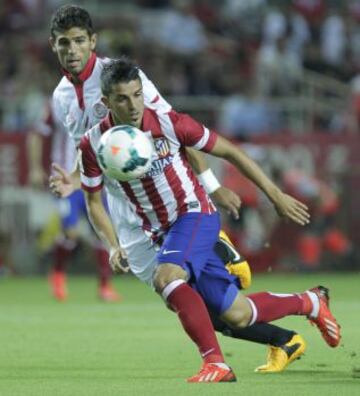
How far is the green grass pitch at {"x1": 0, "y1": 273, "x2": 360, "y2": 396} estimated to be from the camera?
771cm

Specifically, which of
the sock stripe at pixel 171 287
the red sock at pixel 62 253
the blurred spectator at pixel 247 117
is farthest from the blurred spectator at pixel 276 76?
the sock stripe at pixel 171 287

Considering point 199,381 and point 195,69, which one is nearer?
point 199,381

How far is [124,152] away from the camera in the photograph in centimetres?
788

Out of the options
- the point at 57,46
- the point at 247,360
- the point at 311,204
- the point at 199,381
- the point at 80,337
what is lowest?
the point at 311,204

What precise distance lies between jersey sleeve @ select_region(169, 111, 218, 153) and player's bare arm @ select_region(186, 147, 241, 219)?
1.46 ft

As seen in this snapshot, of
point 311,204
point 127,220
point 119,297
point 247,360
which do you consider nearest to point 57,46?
point 127,220

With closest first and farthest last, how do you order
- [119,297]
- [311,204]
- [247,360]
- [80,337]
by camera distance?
[247,360] → [80,337] → [119,297] → [311,204]

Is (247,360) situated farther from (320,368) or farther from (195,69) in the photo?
(195,69)

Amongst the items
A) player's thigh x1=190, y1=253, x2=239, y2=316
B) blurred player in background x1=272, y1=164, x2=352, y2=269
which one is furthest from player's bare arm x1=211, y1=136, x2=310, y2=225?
blurred player in background x1=272, y1=164, x2=352, y2=269

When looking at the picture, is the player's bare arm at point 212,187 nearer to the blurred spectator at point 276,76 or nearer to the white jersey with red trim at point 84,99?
the white jersey with red trim at point 84,99

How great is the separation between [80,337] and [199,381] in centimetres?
337

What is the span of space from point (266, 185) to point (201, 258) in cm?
54

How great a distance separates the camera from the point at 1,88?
20250mm

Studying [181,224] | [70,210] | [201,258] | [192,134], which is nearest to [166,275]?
[201,258]
